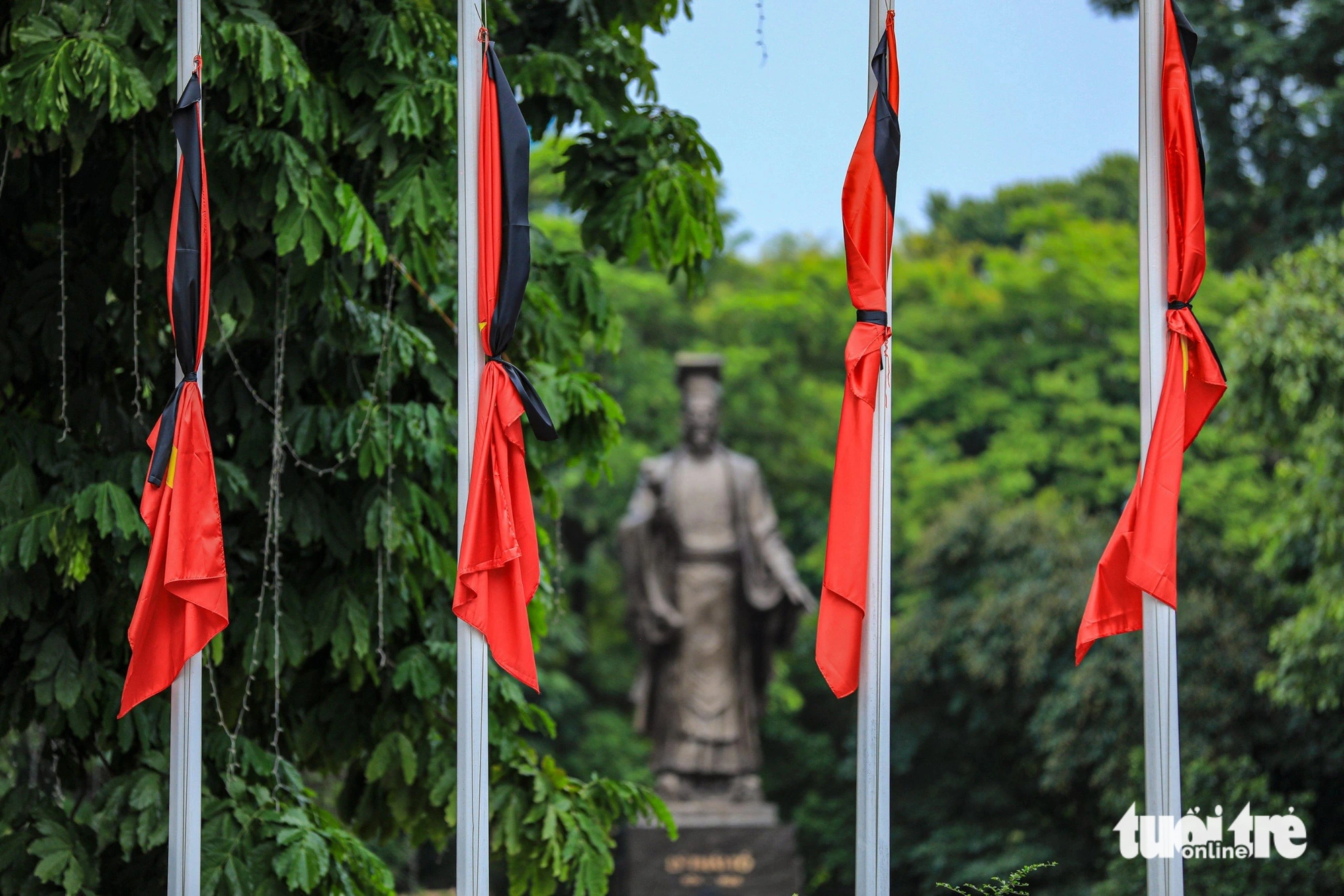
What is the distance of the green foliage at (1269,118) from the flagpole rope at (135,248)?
1180cm

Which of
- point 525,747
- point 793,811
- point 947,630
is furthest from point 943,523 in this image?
point 525,747

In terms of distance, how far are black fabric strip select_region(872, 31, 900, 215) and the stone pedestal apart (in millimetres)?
7907

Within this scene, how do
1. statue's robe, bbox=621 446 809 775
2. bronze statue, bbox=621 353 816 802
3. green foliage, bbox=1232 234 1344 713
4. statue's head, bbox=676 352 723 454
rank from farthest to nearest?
statue's robe, bbox=621 446 809 775, bronze statue, bbox=621 353 816 802, statue's head, bbox=676 352 723 454, green foliage, bbox=1232 234 1344 713

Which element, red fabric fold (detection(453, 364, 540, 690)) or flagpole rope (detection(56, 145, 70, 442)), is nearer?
red fabric fold (detection(453, 364, 540, 690))

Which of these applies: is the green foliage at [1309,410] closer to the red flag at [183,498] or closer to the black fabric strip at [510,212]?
the black fabric strip at [510,212]

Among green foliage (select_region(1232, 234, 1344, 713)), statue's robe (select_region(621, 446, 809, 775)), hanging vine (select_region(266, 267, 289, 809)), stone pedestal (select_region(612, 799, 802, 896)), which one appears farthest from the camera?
statue's robe (select_region(621, 446, 809, 775))

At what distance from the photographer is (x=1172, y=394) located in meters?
4.59

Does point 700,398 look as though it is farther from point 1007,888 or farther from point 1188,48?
point 1007,888

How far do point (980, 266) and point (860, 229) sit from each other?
56.3ft

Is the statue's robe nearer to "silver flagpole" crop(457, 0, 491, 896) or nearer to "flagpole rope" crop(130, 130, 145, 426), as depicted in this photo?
"flagpole rope" crop(130, 130, 145, 426)

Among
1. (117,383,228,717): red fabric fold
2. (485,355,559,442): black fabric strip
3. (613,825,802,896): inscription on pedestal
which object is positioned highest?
(485,355,559,442): black fabric strip

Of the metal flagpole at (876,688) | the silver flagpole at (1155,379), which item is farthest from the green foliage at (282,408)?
the silver flagpole at (1155,379)

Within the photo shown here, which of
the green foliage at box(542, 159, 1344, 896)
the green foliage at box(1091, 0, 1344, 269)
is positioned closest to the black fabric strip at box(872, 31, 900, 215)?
the green foliage at box(542, 159, 1344, 896)

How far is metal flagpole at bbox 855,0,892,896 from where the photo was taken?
4.44m
